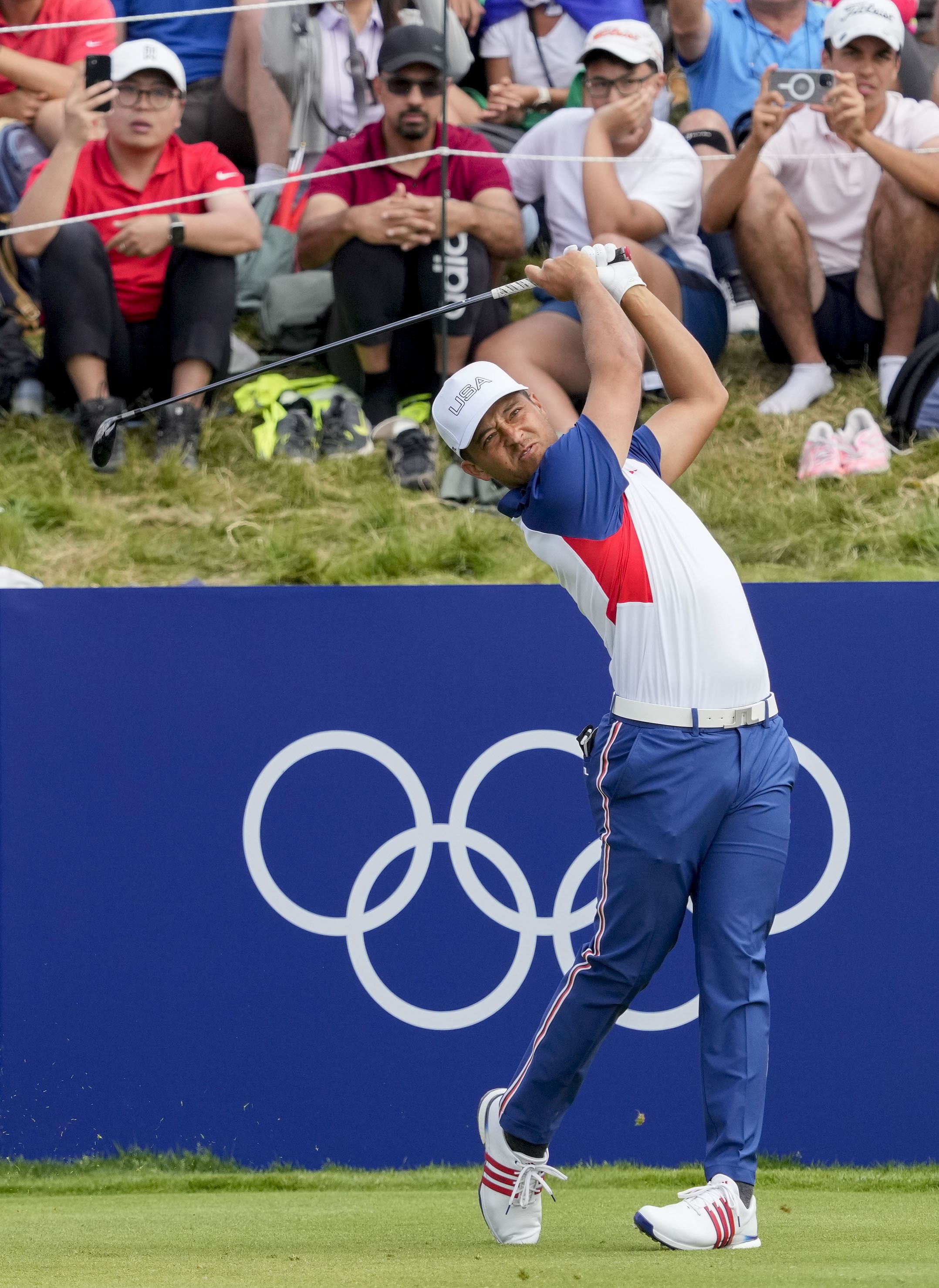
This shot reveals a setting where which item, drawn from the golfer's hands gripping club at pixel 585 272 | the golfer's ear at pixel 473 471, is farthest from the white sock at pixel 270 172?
the golfer's ear at pixel 473 471

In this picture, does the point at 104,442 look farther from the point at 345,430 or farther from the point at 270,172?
the point at 270,172

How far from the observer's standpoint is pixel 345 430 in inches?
235

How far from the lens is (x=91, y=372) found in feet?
19.4

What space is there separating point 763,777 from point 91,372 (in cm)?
379

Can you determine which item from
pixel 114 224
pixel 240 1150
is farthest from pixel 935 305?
pixel 240 1150

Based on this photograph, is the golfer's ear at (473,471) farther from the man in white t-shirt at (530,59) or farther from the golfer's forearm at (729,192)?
the man in white t-shirt at (530,59)

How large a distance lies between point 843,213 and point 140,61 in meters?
2.82

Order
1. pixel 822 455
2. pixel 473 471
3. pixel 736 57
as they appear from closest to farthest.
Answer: pixel 473 471, pixel 822 455, pixel 736 57

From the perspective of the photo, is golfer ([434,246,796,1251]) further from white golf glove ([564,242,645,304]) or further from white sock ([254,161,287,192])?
white sock ([254,161,287,192])

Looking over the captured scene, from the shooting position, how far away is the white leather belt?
294 cm

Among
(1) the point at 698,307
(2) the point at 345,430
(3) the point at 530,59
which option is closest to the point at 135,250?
(2) the point at 345,430

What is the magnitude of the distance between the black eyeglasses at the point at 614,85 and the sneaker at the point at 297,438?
5.70ft

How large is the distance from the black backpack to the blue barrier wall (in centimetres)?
197

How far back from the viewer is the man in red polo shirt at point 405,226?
5.94 meters
